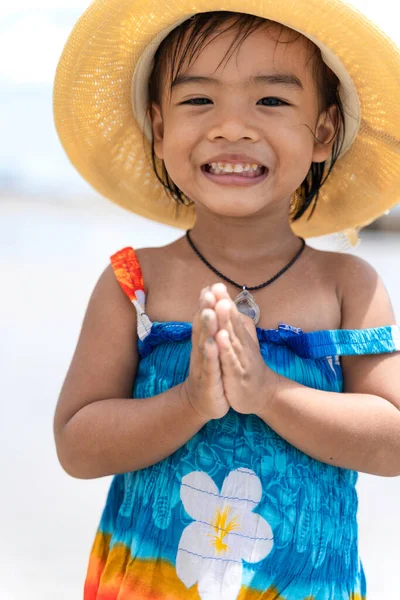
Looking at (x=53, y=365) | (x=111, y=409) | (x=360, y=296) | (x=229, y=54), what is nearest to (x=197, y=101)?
(x=229, y=54)

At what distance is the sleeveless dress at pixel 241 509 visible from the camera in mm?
1764

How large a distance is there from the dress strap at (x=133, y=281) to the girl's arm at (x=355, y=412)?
12.6 inches

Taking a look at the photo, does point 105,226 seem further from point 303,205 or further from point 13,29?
point 303,205

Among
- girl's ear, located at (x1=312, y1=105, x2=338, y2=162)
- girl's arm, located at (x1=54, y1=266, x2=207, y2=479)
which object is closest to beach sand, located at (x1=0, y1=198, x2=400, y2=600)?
girl's ear, located at (x1=312, y1=105, x2=338, y2=162)

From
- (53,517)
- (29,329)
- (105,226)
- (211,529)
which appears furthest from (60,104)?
(105,226)

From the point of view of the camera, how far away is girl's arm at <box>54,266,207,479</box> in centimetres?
173

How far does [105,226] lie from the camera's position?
834cm

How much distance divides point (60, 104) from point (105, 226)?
6224 mm

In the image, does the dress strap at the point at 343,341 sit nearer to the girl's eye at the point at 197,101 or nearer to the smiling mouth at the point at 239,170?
the smiling mouth at the point at 239,170

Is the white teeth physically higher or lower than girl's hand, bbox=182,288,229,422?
higher

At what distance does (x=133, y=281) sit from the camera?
194 centimetres

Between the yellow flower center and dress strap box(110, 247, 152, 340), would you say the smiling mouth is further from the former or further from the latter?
the yellow flower center

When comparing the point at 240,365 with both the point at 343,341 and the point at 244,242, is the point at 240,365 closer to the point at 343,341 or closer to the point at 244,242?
the point at 343,341

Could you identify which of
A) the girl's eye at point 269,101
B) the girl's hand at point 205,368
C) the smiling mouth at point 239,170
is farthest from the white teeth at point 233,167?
the girl's hand at point 205,368
